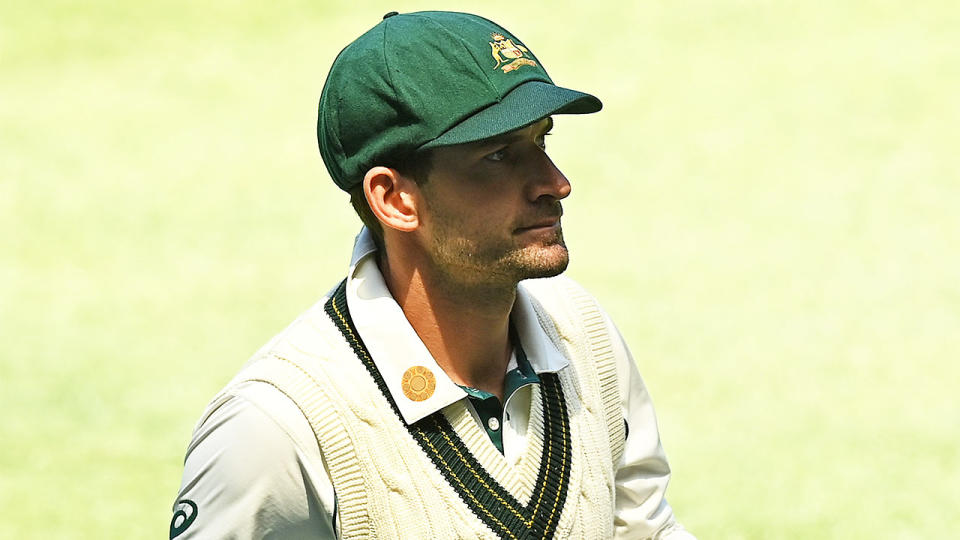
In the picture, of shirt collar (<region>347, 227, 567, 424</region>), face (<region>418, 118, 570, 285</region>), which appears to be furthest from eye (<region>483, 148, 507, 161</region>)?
shirt collar (<region>347, 227, 567, 424</region>)

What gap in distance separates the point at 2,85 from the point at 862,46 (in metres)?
4.89

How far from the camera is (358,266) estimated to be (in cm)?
205

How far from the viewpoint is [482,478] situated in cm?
192

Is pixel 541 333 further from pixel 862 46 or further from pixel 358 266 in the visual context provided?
pixel 862 46

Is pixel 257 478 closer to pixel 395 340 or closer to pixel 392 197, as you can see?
pixel 395 340

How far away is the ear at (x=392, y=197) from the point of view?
194 centimetres

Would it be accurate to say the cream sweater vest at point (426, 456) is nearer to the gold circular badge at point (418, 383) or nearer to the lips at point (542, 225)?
the gold circular badge at point (418, 383)

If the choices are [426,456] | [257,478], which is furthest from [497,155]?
[257,478]

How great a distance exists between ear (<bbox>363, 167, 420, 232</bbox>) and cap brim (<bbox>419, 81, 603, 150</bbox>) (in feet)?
0.26

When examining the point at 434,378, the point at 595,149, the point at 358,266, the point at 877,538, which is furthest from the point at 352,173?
the point at 595,149

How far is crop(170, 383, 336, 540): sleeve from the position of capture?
1.82 meters

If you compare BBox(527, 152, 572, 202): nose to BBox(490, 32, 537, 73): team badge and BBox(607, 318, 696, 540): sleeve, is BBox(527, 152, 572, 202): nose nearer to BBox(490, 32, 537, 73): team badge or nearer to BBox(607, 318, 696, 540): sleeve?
BBox(490, 32, 537, 73): team badge

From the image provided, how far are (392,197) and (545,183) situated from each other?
21cm

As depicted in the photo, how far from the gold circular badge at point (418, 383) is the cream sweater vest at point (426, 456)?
0.09 ft
